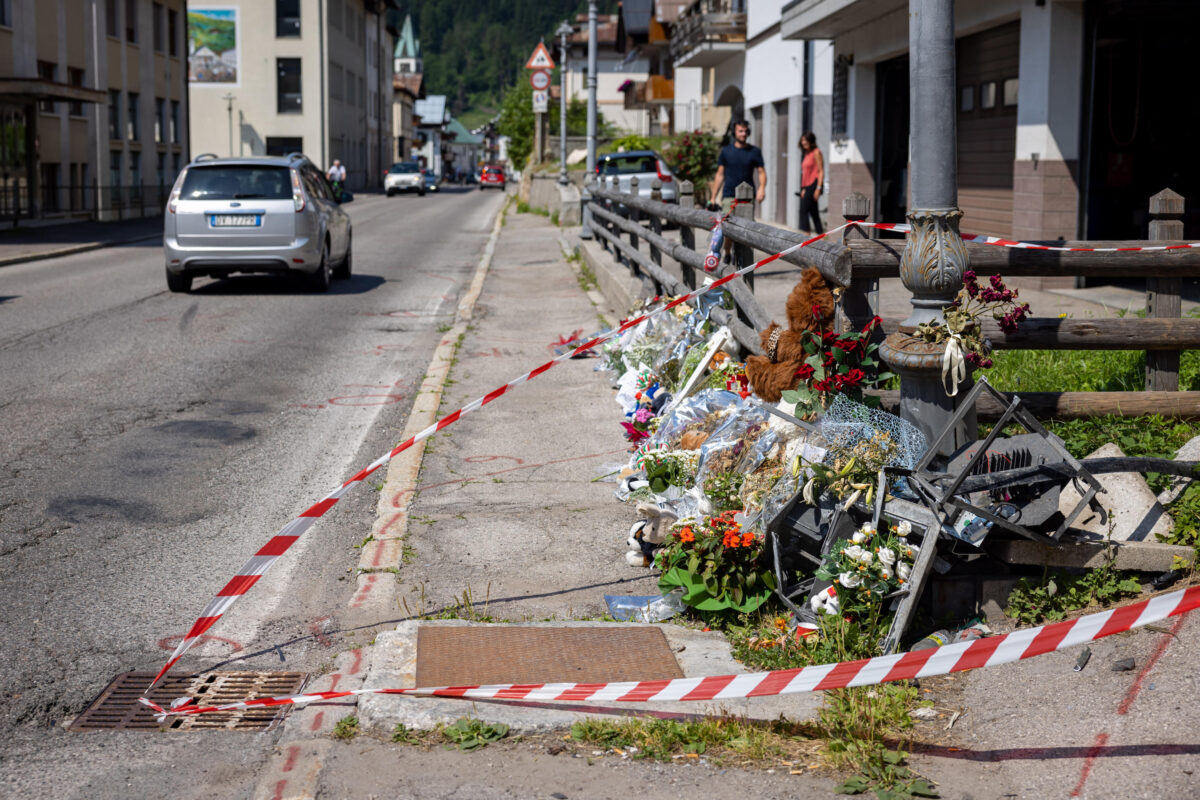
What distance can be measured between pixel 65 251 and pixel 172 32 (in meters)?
26.4

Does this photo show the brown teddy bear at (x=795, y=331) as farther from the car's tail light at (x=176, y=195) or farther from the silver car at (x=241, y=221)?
the car's tail light at (x=176, y=195)

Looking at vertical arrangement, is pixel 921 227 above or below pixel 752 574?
above

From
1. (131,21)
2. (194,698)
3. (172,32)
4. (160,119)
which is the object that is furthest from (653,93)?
(194,698)

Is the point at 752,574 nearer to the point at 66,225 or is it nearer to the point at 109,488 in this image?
the point at 109,488

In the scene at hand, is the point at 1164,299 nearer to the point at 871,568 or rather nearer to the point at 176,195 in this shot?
the point at 871,568

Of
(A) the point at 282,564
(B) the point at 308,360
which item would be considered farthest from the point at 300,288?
(A) the point at 282,564

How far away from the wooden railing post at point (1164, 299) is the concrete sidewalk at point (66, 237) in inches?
736

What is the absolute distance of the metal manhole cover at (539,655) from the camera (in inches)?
160

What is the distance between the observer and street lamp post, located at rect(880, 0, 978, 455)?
463 cm

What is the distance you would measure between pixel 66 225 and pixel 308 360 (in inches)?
948

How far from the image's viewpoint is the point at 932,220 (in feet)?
15.4

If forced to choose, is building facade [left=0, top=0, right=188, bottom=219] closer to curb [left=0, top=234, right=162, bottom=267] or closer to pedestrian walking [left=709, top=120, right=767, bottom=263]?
curb [left=0, top=234, right=162, bottom=267]

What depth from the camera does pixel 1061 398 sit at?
5.81 m

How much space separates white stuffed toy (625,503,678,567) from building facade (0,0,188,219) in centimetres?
2838
